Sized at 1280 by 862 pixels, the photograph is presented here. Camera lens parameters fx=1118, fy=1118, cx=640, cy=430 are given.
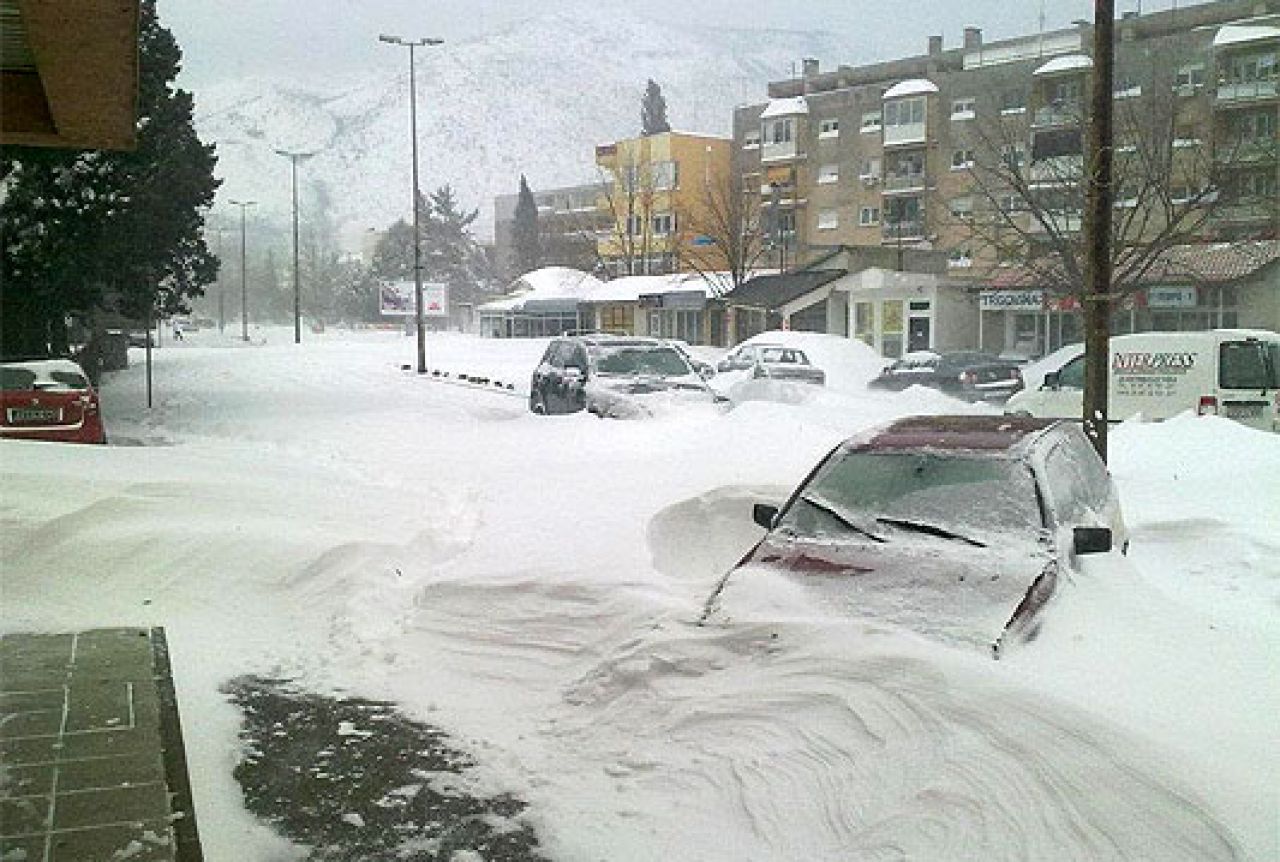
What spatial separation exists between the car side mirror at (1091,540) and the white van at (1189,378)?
9.19 m

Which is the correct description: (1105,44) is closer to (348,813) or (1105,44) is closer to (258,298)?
(348,813)

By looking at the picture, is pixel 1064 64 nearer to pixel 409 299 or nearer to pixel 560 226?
pixel 409 299

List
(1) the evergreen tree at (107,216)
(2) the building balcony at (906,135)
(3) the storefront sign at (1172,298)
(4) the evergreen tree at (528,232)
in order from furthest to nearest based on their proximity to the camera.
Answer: (4) the evergreen tree at (528,232) < (2) the building balcony at (906,135) < (3) the storefront sign at (1172,298) < (1) the evergreen tree at (107,216)

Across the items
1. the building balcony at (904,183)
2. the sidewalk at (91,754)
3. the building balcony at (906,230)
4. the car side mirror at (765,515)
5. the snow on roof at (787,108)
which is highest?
the snow on roof at (787,108)

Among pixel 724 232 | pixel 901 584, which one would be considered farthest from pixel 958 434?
pixel 724 232

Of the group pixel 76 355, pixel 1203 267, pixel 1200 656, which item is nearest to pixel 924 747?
pixel 1200 656

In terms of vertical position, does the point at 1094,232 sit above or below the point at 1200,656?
above

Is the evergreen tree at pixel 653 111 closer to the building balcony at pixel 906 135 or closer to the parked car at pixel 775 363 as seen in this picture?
the building balcony at pixel 906 135

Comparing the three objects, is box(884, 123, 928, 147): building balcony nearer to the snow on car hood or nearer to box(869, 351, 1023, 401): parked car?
box(869, 351, 1023, 401): parked car

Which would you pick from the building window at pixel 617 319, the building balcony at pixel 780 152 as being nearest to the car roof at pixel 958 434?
the building window at pixel 617 319

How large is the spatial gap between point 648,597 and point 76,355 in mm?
26627

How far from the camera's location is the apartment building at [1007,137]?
31.7 m

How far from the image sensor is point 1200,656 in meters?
4.68

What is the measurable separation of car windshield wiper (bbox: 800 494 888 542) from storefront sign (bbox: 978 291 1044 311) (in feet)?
127
